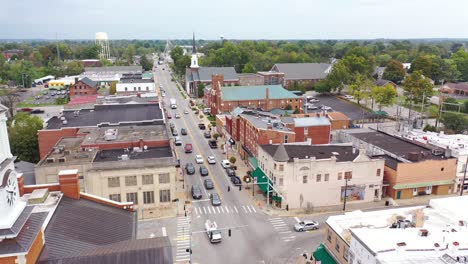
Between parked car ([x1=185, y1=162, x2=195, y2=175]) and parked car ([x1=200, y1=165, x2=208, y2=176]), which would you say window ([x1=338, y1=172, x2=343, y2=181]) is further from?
parked car ([x1=185, y1=162, x2=195, y2=175])

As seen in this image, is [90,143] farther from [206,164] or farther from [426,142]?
[426,142]

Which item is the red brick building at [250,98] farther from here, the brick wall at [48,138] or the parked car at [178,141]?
the brick wall at [48,138]

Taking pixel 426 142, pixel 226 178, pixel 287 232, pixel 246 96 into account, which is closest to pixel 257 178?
pixel 226 178

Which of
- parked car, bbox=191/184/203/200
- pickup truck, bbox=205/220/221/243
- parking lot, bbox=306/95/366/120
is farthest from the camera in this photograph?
parking lot, bbox=306/95/366/120

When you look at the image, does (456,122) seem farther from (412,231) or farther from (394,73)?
(394,73)

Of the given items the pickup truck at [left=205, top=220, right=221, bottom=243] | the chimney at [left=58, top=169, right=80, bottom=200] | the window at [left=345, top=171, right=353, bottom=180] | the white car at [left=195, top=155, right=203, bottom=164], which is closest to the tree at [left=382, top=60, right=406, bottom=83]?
the white car at [left=195, top=155, right=203, bottom=164]

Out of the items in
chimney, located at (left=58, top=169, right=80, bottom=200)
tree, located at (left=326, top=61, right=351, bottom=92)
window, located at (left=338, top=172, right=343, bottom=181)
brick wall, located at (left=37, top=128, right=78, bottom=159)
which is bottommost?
window, located at (left=338, top=172, right=343, bottom=181)

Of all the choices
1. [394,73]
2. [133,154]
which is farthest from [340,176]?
[394,73]
